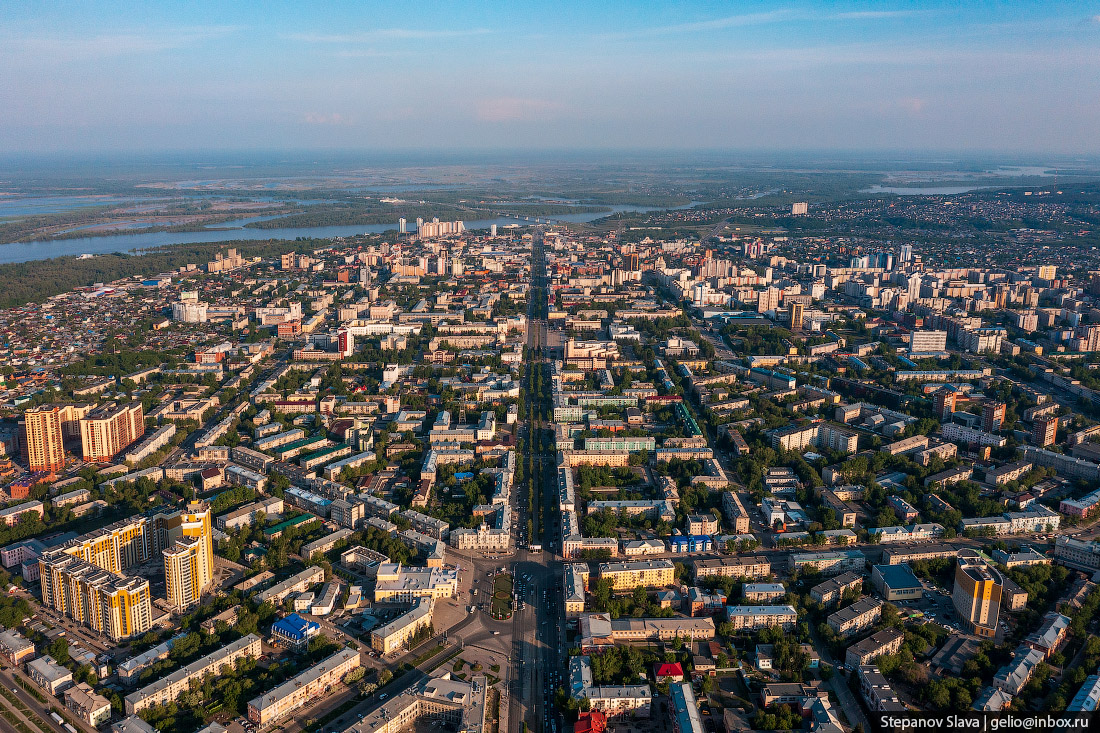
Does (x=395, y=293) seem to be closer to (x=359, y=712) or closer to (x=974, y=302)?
(x=974, y=302)

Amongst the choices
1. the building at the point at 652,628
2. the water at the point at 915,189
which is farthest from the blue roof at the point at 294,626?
the water at the point at 915,189

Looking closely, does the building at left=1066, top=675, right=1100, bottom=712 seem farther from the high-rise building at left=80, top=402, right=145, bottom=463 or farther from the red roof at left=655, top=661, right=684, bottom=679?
the high-rise building at left=80, top=402, right=145, bottom=463


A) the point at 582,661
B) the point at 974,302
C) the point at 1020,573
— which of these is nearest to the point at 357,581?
the point at 582,661

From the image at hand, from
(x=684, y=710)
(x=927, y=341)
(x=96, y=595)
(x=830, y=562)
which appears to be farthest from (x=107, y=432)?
(x=927, y=341)

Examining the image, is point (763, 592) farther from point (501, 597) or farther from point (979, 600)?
point (501, 597)

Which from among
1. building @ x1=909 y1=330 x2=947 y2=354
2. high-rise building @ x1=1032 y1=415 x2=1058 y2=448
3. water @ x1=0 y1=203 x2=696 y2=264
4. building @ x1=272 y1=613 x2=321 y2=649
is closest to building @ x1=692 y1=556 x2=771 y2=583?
building @ x1=272 y1=613 x2=321 y2=649

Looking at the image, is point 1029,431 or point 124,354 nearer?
point 1029,431
